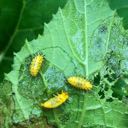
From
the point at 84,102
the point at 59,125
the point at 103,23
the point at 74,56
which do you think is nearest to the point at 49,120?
the point at 59,125

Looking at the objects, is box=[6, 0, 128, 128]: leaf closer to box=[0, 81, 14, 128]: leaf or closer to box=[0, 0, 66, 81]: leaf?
box=[0, 81, 14, 128]: leaf

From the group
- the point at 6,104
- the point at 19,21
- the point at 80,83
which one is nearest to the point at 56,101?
the point at 80,83

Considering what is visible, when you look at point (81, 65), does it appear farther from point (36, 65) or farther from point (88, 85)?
point (36, 65)

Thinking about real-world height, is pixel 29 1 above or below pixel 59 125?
above

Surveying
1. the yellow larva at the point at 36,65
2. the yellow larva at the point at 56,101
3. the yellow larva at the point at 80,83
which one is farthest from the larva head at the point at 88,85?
the yellow larva at the point at 36,65

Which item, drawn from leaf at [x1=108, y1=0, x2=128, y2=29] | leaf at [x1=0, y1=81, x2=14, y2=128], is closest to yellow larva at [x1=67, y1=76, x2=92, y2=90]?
leaf at [x1=0, y1=81, x2=14, y2=128]

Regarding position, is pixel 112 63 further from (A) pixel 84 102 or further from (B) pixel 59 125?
(B) pixel 59 125

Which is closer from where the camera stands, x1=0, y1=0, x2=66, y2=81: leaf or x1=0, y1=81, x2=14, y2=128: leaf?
x1=0, y1=81, x2=14, y2=128: leaf

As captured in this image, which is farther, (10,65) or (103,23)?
(10,65)
